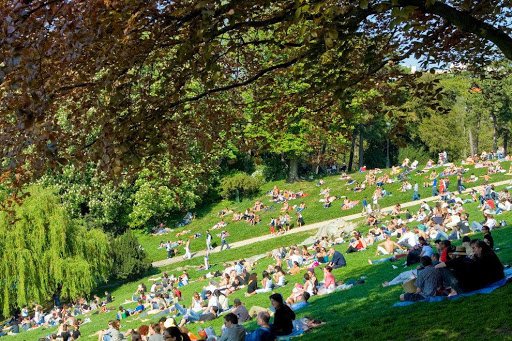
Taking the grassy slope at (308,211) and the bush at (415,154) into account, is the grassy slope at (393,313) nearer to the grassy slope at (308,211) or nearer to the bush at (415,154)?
the grassy slope at (308,211)

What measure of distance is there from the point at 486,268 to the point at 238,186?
4330 cm

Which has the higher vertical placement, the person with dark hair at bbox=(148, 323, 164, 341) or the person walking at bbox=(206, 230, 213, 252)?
the person with dark hair at bbox=(148, 323, 164, 341)

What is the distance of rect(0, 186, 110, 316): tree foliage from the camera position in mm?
32125

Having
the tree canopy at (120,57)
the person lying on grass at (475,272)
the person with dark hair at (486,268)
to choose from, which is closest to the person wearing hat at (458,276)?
the person lying on grass at (475,272)

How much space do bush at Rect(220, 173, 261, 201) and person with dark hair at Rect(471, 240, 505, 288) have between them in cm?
4290

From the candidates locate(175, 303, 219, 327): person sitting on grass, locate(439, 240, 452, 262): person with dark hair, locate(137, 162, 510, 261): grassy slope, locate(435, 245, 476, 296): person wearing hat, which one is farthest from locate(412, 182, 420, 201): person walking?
locate(435, 245, 476, 296): person wearing hat

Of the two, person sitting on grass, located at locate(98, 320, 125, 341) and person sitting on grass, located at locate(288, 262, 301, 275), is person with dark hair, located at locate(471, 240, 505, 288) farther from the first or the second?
person sitting on grass, located at locate(288, 262, 301, 275)

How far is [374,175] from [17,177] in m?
40.8

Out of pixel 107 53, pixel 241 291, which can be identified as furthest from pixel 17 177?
pixel 241 291

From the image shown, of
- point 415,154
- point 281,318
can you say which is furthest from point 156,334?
point 415,154

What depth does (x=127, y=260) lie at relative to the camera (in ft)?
120

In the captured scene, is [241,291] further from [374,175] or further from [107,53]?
[374,175]

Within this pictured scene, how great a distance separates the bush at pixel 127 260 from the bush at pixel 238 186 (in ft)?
61.0

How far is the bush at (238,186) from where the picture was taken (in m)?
55.0
